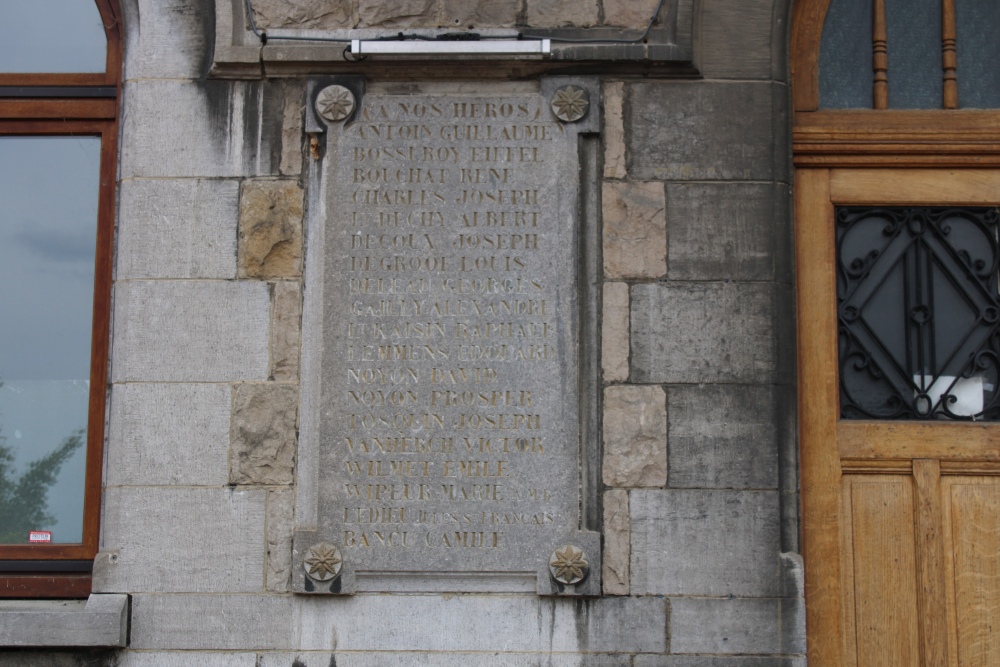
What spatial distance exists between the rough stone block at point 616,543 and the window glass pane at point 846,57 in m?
2.22

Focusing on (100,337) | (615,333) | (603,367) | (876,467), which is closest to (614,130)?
(615,333)

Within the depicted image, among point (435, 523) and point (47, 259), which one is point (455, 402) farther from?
point (47, 259)

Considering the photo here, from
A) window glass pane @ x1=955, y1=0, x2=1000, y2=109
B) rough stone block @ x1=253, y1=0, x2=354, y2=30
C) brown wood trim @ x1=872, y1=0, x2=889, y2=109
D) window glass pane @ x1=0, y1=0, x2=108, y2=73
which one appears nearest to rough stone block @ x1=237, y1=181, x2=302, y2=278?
rough stone block @ x1=253, y1=0, x2=354, y2=30

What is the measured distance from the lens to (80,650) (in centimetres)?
502

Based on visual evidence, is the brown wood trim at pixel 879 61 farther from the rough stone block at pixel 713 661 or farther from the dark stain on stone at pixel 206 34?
the dark stain on stone at pixel 206 34

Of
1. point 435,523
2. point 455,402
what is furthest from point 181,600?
point 455,402

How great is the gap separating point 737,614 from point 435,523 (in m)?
1.34

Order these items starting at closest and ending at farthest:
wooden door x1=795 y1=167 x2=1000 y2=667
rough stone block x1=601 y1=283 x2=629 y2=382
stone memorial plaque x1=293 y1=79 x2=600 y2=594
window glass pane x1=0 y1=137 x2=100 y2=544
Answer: stone memorial plaque x1=293 y1=79 x2=600 y2=594 < rough stone block x1=601 y1=283 x2=629 y2=382 < wooden door x1=795 y1=167 x2=1000 y2=667 < window glass pane x1=0 y1=137 x2=100 y2=544

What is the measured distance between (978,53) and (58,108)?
452cm

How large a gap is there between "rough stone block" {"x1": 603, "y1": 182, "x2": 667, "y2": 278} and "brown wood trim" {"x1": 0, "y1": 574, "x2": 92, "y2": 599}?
278 cm

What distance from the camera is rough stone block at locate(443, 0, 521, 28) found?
5383 mm

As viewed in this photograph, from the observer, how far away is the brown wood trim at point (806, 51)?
222 inches

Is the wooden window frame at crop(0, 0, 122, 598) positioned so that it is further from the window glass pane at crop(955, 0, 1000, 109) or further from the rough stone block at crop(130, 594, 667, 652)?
the window glass pane at crop(955, 0, 1000, 109)

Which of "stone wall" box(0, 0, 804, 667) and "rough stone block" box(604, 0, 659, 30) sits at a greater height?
"rough stone block" box(604, 0, 659, 30)
